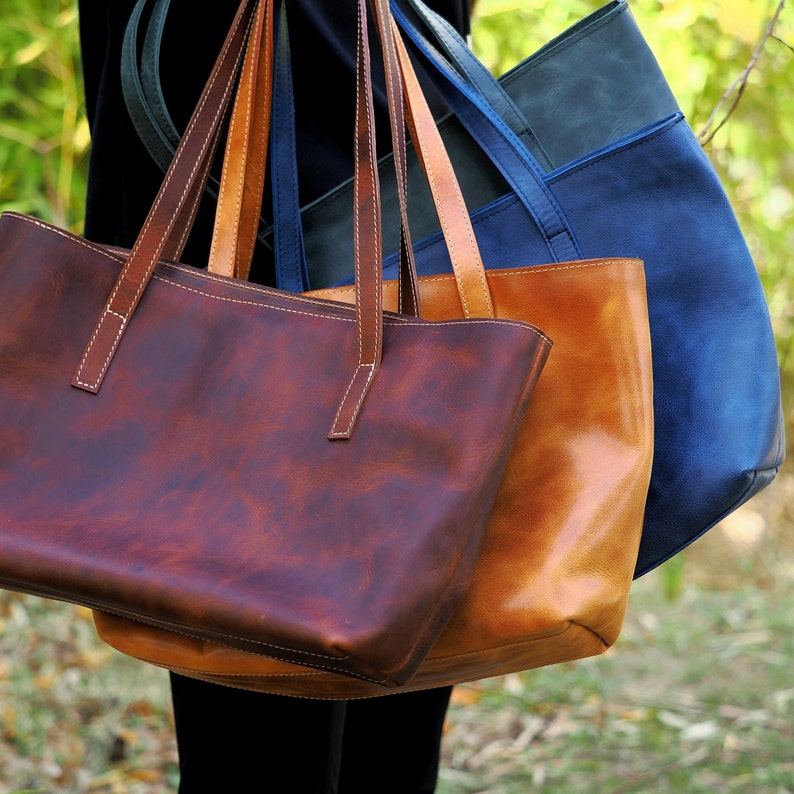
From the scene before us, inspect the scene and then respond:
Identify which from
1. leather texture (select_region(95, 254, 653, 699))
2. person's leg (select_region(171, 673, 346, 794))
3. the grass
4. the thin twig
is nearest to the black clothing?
person's leg (select_region(171, 673, 346, 794))

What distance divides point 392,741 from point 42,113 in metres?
2.00

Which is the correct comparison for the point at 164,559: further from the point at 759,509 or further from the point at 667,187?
the point at 759,509

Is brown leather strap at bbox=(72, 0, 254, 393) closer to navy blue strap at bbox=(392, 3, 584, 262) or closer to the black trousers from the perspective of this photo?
navy blue strap at bbox=(392, 3, 584, 262)

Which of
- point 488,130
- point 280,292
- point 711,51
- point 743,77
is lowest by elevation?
point 280,292

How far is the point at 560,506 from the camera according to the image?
35.4 inches

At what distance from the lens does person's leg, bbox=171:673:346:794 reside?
3.64 feet

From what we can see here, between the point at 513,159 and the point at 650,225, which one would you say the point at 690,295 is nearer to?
the point at 650,225

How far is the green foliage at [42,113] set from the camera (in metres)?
2.30

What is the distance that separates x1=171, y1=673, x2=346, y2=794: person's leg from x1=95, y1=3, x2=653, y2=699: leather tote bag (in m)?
0.19

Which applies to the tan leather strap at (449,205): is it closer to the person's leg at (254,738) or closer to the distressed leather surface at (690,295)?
the distressed leather surface at (690,295)

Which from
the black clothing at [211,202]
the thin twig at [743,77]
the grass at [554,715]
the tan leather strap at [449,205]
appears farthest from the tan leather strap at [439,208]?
the grass at [554,715]

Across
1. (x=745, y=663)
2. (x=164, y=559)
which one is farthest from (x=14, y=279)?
(x=745, y=663)

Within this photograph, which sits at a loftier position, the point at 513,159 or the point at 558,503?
the point at 513,159

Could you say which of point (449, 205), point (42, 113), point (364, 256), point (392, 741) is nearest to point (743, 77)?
point (449, 205)
